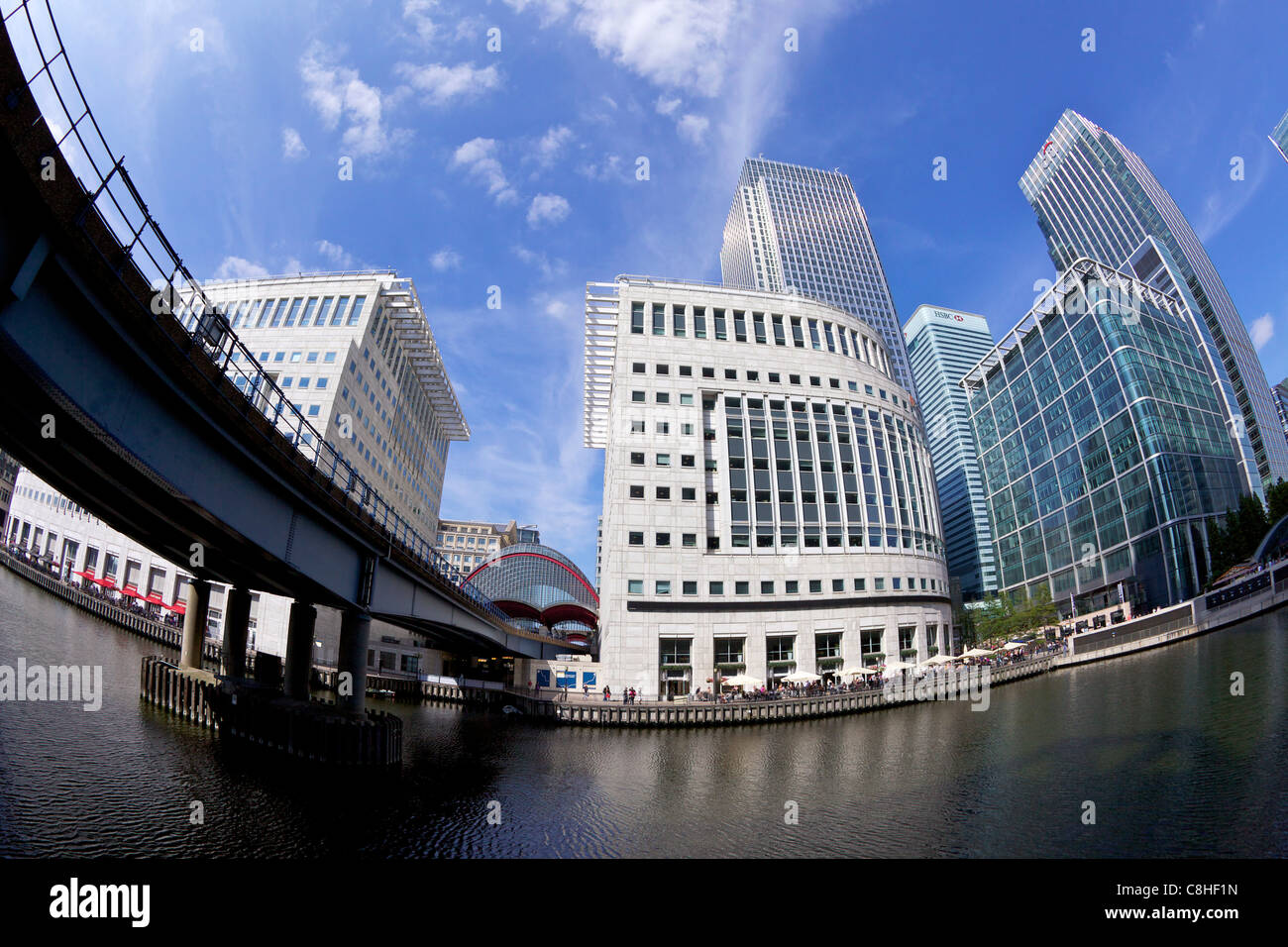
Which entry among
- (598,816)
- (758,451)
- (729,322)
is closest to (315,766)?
(598,816)

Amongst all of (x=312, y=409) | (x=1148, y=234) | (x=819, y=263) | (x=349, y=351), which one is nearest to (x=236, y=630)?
(x=312, y=409)

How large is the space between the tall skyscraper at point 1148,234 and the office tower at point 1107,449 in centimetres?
2808

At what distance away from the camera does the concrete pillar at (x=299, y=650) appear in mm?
31531

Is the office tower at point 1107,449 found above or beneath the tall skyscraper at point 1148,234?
beneath

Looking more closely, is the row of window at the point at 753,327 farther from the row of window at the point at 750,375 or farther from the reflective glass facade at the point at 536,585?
the reflective glass facade at the point at 536,585

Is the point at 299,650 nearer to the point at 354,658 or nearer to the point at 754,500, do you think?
the point at 354,658

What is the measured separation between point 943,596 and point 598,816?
189 ft

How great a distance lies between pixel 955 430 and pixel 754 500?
136 meters

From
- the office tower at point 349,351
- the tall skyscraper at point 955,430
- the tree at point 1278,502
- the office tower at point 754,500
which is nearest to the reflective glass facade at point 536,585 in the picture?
the office tower at point 349,351

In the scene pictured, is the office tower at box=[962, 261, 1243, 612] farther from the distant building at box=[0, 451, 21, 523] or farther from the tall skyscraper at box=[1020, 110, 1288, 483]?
the distant building at box=[0, 451, 21, 523]

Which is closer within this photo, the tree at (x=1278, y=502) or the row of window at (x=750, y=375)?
the row of window at (x=750, y=375)

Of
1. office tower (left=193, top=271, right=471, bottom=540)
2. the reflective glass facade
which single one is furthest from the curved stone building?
office tower (left=193, top=271, right=471, bottom=540)

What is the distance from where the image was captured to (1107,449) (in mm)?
98062

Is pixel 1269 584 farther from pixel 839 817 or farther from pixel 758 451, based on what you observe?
pixel 839 817
